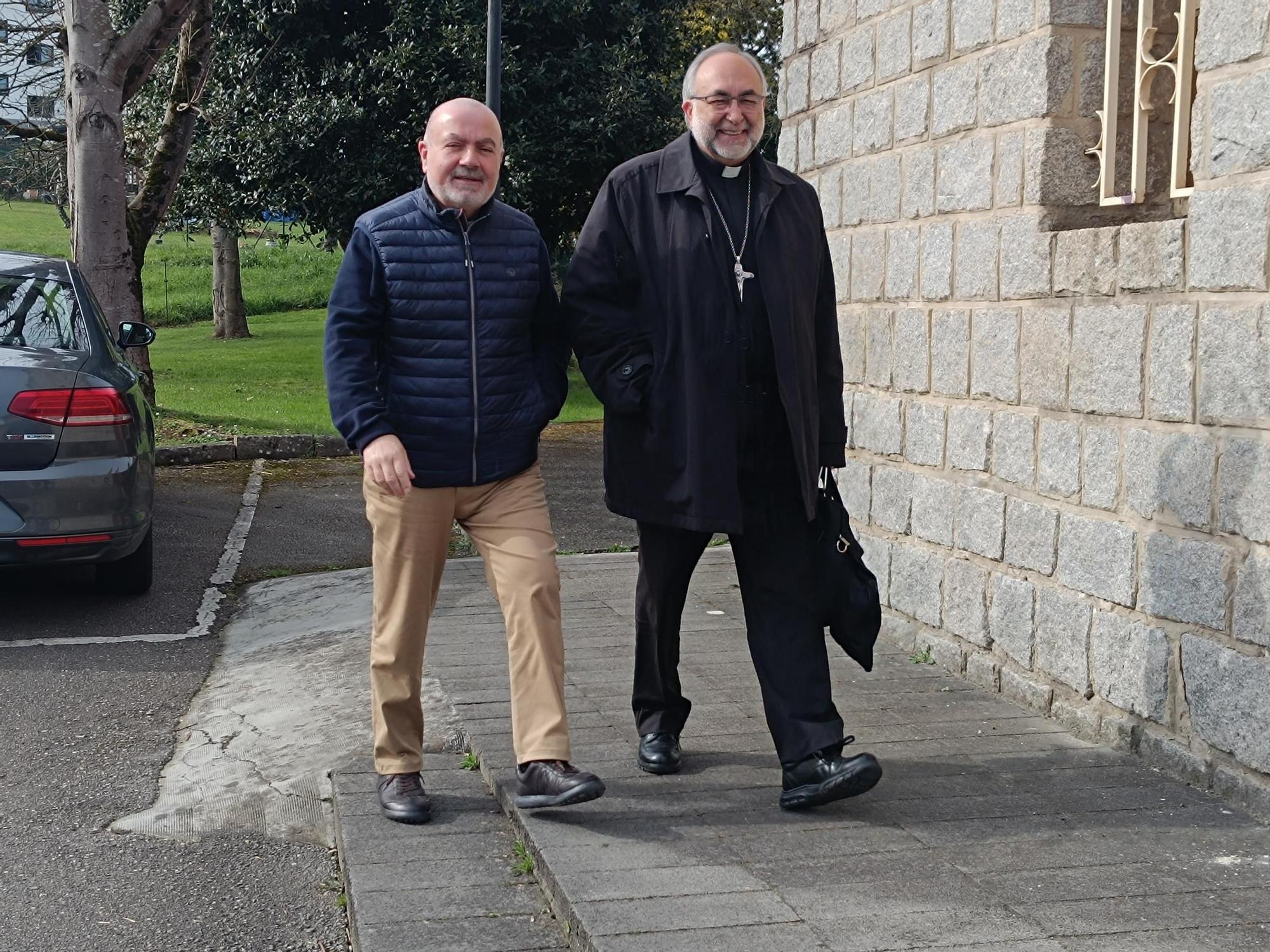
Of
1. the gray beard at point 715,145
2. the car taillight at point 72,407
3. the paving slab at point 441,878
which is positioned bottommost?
the paving slab at point 441,878

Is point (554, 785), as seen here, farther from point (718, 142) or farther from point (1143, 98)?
point (1143, 98)

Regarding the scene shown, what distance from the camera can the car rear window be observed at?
739 centimetres

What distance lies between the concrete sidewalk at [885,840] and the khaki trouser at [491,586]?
24cm

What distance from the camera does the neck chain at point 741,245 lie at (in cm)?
423

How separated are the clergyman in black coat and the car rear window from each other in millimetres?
3989

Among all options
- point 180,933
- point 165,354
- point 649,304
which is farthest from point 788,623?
point 165,354

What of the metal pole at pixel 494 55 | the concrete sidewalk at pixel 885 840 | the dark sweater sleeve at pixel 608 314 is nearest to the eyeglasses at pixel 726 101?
the dark sweater sleeve at pixel 608 314

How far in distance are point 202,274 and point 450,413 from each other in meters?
36.8

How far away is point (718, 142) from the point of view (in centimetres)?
427

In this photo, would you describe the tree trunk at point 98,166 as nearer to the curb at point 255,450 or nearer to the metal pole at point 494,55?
the curb at point 255,450

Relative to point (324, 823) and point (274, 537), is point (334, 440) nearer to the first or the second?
point (274, 537)

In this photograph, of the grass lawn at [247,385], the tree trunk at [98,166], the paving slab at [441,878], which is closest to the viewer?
the paving slab at [441,878]

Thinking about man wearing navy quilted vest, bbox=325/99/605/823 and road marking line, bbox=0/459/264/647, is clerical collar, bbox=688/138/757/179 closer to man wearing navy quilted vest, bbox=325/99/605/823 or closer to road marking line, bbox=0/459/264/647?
man wearing navy quilted vest, bbox=325/99/605/823

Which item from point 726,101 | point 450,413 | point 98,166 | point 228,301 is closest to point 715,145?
point 726,101
